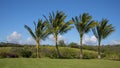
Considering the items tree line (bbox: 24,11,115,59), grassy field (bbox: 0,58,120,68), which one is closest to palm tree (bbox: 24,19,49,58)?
tree line (bbox: 24,11,115,59)

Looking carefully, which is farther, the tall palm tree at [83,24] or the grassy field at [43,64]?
the tall palm tree at [83,24]

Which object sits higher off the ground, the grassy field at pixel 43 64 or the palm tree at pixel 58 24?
the palm tree at pixel 58 24

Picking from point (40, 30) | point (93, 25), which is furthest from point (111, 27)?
point (40, 30)

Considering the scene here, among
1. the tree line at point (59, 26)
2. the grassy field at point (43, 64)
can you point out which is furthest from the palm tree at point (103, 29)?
the grassy field at point (43, 64)

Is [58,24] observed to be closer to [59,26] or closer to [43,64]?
[59,26]

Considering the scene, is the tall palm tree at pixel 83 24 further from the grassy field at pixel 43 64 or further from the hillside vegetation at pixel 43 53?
the grassy field at pixel 43 64

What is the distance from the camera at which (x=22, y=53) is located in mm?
29594

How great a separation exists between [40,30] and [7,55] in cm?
532

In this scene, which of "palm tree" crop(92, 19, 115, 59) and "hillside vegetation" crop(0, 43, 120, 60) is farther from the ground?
"palm tree" crop(92, 19, 115, 59)

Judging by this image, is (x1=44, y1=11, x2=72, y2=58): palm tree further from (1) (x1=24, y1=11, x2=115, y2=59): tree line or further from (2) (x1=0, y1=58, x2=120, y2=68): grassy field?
(2) (x1=0, y1=58, x2=120, y2=68): grassy field

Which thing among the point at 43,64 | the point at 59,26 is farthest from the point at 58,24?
the point at 43,64

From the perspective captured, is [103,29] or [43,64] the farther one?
[103,29]

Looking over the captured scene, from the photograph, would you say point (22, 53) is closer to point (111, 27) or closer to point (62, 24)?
point (62, 24)

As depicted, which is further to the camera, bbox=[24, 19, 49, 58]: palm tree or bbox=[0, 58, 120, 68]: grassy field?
bbox=[24, 19, 49, 58]: palm tree
